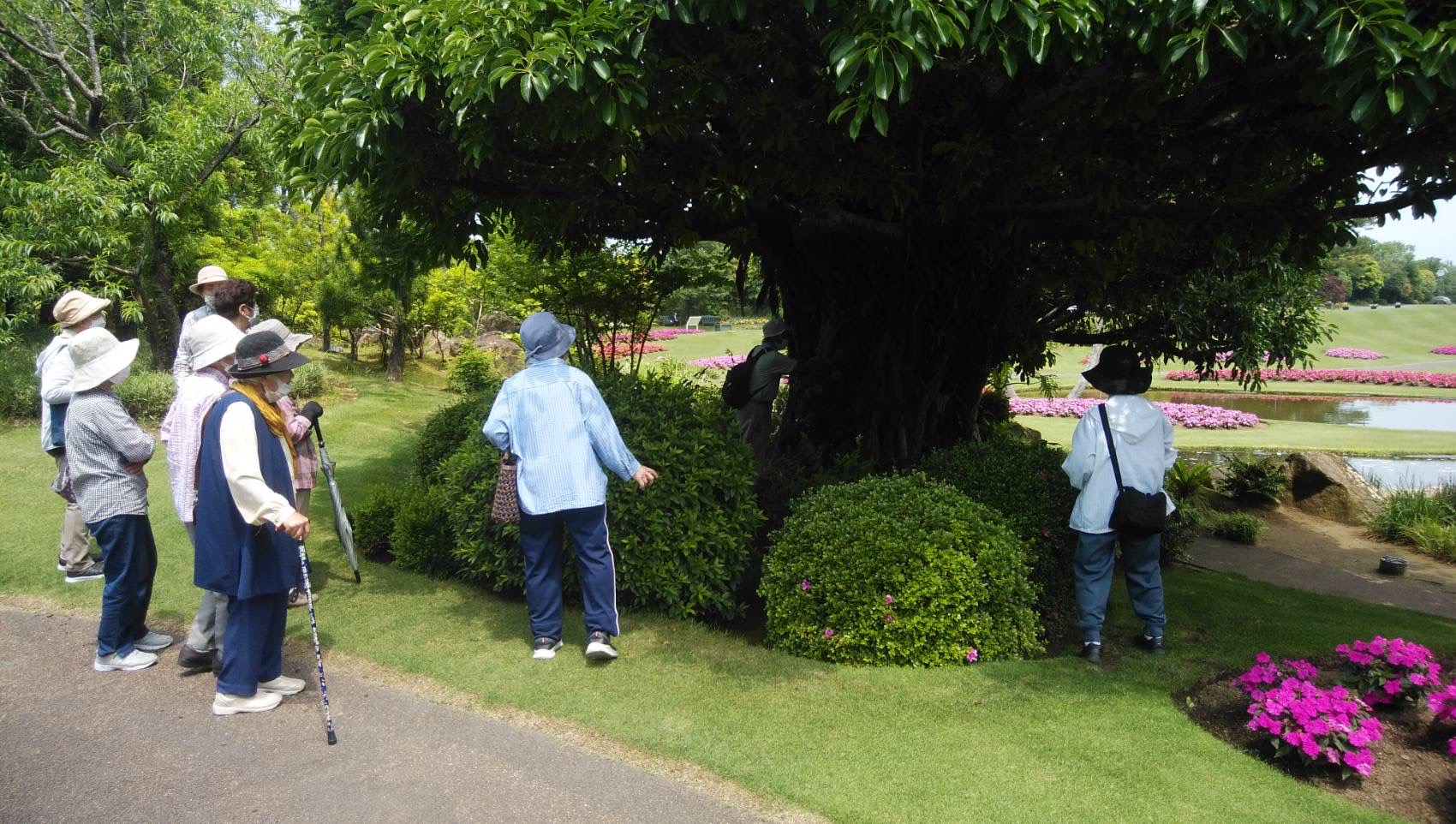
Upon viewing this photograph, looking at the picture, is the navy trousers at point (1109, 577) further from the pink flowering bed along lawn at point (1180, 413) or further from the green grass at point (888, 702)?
the pink flowering bed along lawn at point (1180, 413)

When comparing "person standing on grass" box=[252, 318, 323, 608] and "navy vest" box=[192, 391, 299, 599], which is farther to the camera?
"person standing on grass" box=[252, 318, 323, 608]

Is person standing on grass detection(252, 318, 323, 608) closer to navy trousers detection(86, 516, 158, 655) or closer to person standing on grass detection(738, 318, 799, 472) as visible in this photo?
navy trousers detection(86, 516, 158, 655)

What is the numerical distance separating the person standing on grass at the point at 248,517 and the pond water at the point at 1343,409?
78.2 ft

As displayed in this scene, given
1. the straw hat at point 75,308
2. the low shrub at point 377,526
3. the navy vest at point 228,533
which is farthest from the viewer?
the low shrub at point 377,526

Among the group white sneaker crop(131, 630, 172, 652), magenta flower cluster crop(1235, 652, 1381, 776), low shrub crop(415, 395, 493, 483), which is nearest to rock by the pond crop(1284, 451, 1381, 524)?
magenta flower cluster crop(1235, 652, 1381, 776)

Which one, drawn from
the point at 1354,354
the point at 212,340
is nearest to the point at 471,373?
the point at 212,340

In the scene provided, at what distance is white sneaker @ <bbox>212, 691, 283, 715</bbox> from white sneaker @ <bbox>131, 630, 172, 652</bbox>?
1.08 meters

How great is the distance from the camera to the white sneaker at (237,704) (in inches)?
183

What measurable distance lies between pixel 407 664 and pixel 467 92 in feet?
10.3

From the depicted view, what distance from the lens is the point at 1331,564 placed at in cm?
1022

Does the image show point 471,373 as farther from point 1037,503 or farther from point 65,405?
point 1037,503

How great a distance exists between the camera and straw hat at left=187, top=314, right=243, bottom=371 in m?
4.85

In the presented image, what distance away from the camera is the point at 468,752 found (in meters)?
4.30

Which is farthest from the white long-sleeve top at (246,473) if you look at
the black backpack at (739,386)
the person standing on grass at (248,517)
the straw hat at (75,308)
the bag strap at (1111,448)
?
the black backpack at (739,386)
